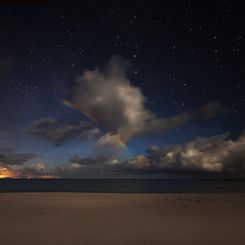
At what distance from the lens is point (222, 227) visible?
11016 millimetres

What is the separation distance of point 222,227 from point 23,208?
8818 mm

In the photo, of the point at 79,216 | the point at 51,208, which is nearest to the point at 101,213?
the point at 79,216

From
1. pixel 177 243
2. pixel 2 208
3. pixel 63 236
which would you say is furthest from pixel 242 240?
pixel 2 208

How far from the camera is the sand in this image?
895cm

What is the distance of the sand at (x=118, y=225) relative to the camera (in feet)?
29.3

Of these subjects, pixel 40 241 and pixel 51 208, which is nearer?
pixel 40 241

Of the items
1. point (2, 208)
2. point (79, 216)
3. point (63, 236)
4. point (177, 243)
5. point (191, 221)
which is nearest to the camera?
point (177, 243)

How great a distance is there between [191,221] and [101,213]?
3.70 m

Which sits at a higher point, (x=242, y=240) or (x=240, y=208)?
(x=240, y=208)

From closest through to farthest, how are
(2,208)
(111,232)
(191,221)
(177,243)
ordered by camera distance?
(177,243), (111,232), (191,221), (2,208)

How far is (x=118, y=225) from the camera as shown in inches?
438

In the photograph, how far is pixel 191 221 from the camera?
40.0 ft

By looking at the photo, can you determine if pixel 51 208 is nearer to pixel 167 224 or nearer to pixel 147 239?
pixel 167 224

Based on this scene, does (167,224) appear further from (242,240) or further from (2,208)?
(2,208)
